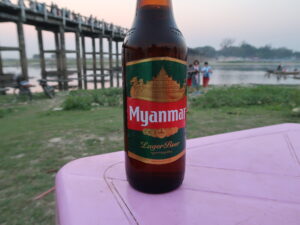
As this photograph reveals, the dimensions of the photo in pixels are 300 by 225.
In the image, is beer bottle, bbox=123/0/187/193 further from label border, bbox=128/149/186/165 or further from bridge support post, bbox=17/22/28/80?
bridge support post, bbox=17/22/28/80

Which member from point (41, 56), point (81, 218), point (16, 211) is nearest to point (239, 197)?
point (81, 218)

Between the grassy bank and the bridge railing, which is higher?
the bridge railing

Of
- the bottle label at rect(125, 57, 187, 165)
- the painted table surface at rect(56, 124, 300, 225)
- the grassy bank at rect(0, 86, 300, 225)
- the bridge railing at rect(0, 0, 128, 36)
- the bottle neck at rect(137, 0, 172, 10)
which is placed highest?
the bridge railing at rect(0, 0, 128, 36)

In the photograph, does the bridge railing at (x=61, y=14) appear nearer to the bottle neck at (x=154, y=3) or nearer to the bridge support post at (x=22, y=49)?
the bridge support post at (x=22, y=49)

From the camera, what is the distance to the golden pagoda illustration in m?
0.74

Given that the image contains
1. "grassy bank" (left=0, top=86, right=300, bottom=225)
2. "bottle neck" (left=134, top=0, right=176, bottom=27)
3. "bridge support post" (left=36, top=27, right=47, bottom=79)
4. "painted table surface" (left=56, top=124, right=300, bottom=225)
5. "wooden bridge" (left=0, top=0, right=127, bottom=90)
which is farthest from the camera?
"bridge support post" (left=36, top=27, right=47, bottom=79)

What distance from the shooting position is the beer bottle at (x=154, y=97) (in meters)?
0.75

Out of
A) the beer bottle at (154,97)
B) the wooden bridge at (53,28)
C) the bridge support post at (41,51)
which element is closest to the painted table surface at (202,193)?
the beer bottle at (154,97)

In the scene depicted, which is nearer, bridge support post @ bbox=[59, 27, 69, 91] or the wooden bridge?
the wooden bridge

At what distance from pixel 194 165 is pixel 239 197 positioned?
263 millimetres

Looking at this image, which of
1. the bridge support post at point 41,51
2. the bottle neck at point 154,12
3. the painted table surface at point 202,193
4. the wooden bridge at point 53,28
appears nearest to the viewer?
the painted table surface at point 202,193

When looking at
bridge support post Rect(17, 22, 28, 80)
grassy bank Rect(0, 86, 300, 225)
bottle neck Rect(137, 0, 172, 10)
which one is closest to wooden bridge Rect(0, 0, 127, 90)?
bridge support post Rect(17, 22, 28, 80)

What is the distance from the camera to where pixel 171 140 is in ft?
2.58

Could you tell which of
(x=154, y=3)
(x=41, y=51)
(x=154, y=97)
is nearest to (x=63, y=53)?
(x=41, y=51)
